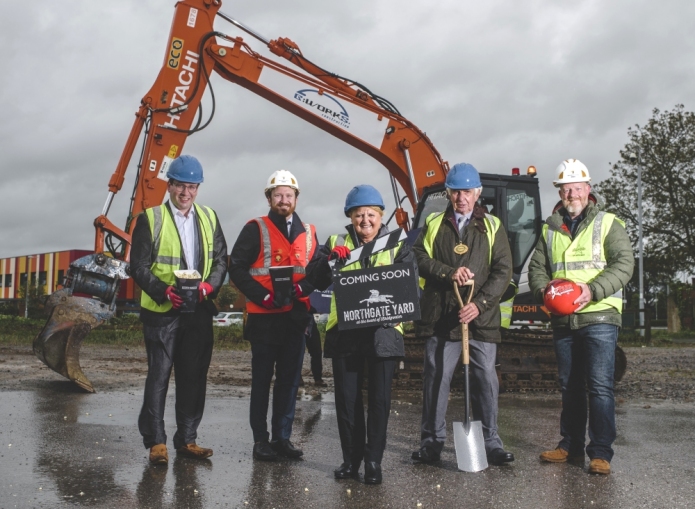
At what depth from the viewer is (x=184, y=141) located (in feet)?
36.4

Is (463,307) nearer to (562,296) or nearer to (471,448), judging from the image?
(562,296)

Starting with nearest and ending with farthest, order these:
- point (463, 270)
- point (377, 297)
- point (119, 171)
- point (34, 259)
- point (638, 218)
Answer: point (377, 297) < point (463, 270) < point (119, 171) < point (638, 218) < point (34, 259)

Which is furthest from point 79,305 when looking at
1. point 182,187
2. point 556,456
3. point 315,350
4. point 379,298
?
point 556,456

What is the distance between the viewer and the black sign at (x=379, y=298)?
17.4 feet

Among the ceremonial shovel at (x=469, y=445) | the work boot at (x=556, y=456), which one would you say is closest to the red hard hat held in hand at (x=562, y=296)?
the ceremonial shovel at (x=469, y=445)

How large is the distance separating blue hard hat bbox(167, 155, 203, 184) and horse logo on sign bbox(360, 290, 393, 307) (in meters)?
1.67

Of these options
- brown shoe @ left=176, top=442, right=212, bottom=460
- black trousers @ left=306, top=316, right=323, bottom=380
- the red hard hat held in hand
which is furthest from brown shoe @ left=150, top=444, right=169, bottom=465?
black trousers @ left=306, top=316, right=323, bottom=380

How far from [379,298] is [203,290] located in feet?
4.43

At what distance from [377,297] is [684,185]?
119 ft

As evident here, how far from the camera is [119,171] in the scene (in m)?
10.5

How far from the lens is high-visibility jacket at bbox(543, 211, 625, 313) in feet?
19.5

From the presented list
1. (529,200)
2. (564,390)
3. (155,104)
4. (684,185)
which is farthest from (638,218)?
(564,390)

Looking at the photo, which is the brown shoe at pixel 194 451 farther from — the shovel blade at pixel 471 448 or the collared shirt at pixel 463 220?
the collared shirt at pixel 463 220

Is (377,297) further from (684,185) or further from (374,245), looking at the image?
(684,185)
